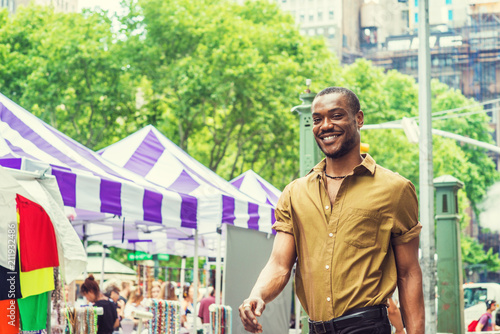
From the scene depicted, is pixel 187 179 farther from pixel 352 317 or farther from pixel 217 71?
pixel 217 71

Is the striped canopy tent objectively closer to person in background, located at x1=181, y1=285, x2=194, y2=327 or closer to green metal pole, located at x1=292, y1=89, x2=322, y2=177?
person in background, located at x1=181, y1=285, x2=194, y2=327

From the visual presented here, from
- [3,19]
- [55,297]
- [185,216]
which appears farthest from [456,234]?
[3,19]

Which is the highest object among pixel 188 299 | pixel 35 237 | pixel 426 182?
pixel 426 182

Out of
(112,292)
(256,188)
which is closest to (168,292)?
(112,292)

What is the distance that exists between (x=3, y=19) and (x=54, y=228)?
91.7ft

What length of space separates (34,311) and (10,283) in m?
0.45

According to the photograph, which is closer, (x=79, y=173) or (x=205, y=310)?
(x=79, y=173)

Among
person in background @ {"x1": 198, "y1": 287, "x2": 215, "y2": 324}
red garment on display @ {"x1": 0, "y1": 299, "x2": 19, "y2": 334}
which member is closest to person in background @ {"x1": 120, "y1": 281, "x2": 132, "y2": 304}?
person in background @ {"x1": 198, "y1": 287, "x2": 215, "y2": 324}

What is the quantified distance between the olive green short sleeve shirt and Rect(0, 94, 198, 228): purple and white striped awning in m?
4.14

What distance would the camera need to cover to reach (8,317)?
5.85 m

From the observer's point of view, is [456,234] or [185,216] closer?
[185,216]

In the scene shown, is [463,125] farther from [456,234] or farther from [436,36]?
[456,234]

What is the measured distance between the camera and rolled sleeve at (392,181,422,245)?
10.5 ft

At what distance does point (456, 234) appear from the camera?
13.3m
